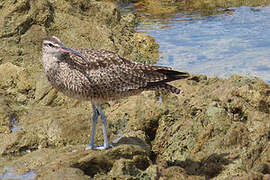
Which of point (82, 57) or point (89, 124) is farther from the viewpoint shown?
point (89, 124)

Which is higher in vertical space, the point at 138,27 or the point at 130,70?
the point at 130,70

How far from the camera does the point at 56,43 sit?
7.15m

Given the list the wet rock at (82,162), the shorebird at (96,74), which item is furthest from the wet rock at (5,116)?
the shorebird at (96,74)

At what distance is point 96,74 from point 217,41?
9882mm

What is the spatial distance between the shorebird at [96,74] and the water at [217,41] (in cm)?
602

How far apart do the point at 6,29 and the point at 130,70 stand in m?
5.74

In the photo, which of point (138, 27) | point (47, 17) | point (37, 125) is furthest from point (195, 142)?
point (138, 27)

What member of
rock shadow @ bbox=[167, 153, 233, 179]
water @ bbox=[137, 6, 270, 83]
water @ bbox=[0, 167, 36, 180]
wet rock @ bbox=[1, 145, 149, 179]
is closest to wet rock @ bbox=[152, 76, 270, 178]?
rock shadow @ bbox=[167, 153, 233, 179]

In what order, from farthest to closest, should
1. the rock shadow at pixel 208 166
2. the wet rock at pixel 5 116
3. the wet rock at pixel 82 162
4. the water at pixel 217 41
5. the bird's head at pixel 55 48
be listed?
the water at pixel 217 41 < the wet rock at pixel 5 116 < the bird's head at pixel 55 48 < the rock shadow at pixel 208 166 < the wet rock at pixel 82 162

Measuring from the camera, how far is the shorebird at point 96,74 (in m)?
7.12

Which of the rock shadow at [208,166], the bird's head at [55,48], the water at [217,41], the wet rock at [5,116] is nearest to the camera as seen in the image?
the rock shadow at [208,166]

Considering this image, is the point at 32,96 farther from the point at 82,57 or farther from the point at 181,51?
the point at 181,51

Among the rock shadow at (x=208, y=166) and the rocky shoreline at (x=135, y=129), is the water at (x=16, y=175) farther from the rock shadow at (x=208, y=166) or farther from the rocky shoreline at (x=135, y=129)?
the rock shadow at (x=208, y=166)

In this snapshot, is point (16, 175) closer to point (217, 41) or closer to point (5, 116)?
point (5, 116)
